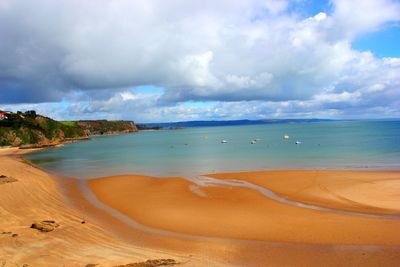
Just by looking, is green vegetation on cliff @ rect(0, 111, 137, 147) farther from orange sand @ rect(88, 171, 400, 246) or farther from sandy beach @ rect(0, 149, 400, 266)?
sandy beach @ rect(0, 149, 400, 266)

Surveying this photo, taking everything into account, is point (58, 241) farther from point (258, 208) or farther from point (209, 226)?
point (258, 208)

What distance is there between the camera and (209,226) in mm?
Answer: 16047

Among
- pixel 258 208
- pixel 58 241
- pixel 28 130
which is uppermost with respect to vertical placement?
pixel 28 130

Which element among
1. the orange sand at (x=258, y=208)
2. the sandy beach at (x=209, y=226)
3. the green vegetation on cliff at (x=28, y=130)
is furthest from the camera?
the green vegetation on cliff at (x=28, y=130)

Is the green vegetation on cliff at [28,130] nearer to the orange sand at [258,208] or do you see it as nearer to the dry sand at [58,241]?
the orange sand at [258,208]

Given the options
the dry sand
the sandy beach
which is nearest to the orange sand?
the sandy beach

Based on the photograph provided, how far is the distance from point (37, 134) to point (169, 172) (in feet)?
284

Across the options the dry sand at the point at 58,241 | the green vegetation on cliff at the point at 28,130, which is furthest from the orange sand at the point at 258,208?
the green vegetation on cliff at the point at 28,130

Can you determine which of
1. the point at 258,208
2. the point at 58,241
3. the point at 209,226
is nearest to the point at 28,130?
the point at 258,208

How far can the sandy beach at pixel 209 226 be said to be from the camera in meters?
11.8

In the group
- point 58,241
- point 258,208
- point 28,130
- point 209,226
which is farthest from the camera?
point 28,130

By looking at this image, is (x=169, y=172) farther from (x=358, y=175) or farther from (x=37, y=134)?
(x=37, y=134)

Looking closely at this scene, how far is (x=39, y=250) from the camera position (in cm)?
1230

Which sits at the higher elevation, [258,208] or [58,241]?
[58,241]
